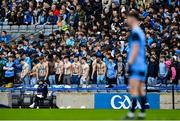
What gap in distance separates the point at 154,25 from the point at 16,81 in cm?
691

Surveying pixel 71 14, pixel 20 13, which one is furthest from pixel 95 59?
pixel 20 13

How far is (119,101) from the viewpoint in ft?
78.7

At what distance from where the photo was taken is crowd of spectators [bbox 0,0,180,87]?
24625 mm

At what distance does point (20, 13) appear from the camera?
3159 cm

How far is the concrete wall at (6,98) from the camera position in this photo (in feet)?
81.7

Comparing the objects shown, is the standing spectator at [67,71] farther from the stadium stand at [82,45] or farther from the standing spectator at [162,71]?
the standing spectator at [162,71]

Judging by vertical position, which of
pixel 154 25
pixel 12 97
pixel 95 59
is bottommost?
pixel 12 97

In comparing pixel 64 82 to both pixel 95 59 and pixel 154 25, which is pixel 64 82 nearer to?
pixel 95 59

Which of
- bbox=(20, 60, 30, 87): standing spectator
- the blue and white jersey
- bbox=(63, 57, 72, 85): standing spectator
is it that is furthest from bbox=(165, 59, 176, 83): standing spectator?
the blue and white jersey

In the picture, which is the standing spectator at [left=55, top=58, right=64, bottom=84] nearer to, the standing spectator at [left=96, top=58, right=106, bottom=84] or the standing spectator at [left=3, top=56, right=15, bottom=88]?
the standing spectator at [left=96, top=58, right=106, bottom=84]

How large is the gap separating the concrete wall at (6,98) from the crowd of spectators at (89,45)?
587 mm

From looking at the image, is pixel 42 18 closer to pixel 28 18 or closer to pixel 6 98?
pixel 28 18

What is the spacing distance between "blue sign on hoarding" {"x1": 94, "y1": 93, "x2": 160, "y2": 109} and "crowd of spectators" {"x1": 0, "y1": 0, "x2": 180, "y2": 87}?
0.63 metres

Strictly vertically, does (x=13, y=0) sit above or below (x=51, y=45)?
above
